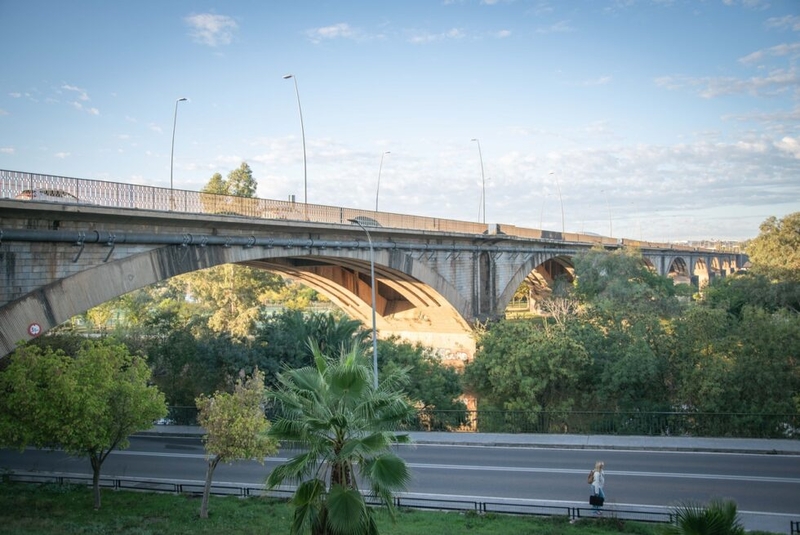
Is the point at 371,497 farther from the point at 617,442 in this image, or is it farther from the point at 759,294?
the point at 759,294

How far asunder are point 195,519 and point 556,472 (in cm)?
973

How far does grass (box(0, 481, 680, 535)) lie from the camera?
13.2m

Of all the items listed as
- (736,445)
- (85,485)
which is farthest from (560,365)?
(85,485)

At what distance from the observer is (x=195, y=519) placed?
14352 millimetres

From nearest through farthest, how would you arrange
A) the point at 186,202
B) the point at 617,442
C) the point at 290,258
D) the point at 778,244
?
the point at 617,442 < the point at 186,202 < the point at 290,258 < the point at 778,244

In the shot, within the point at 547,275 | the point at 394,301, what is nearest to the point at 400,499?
the point at 394,301

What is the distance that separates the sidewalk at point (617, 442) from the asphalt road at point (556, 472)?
300mm

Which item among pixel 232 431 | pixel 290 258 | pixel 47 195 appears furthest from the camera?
pixel 290 258

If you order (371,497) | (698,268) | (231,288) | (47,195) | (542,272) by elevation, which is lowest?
(371,497)

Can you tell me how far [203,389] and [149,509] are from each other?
13.1m

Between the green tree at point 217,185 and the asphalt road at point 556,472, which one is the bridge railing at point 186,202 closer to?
the asphalt road at point 556,472

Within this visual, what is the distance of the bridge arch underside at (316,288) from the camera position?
16.8 metres

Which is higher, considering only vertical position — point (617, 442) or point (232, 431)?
point (232, 431)

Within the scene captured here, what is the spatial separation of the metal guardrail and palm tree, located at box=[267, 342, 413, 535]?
354 centimetres
